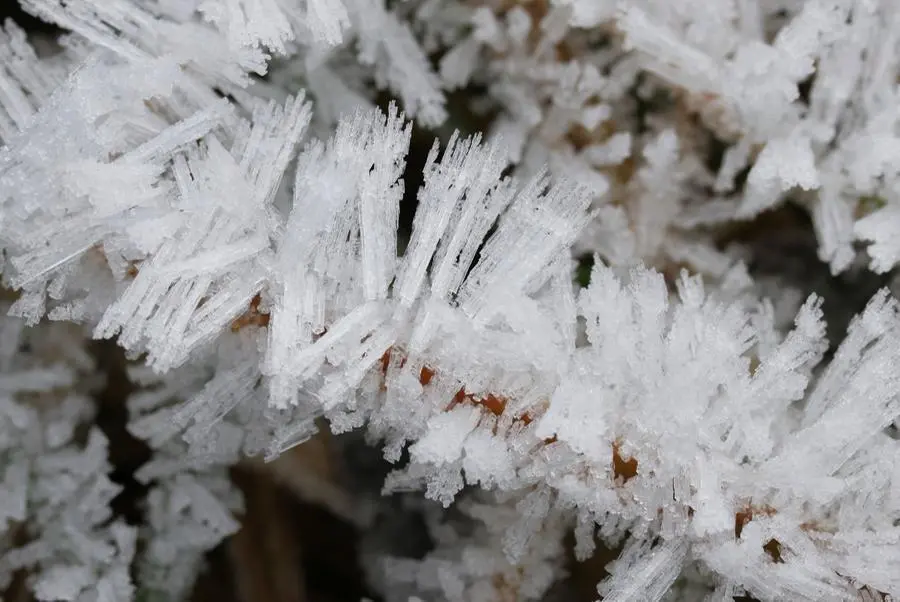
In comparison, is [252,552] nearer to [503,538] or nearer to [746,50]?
[503,538]

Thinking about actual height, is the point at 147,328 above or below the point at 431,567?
above

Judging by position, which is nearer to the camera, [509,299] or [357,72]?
[509,299]

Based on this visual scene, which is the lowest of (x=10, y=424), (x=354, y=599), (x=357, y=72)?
(x=354, y=599)

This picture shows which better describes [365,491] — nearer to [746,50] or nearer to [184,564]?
[184,564]

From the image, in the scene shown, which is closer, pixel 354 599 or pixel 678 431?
pixel 678 431

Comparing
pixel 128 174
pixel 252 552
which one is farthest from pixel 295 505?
pixel 128 174

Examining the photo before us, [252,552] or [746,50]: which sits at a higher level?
[746,50]

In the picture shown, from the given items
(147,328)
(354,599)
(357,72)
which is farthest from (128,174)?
(354,599)
